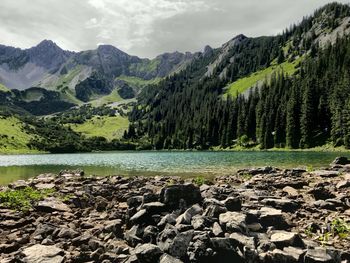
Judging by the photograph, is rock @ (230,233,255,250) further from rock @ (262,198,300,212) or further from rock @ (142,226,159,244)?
rock @ (262,198,300,212)

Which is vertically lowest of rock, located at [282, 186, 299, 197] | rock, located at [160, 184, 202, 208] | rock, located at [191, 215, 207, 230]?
rock, located at [191, 215, 207, 230]

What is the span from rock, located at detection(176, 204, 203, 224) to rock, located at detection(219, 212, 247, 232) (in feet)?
4.76

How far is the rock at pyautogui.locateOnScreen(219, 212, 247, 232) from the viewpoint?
14.7 metres

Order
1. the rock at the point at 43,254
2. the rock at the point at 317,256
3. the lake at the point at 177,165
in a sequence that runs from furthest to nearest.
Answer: the lake at the point at 177,165 < the rock at the point at 43,254 < the rock at the point at 317,256

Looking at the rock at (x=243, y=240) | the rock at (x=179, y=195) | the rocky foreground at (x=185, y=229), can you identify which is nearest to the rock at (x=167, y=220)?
the rocky foreground at (x=185, y=229)

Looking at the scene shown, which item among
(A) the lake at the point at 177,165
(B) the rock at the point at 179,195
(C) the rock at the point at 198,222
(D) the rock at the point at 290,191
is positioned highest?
(B) the rock at the point at 179,195

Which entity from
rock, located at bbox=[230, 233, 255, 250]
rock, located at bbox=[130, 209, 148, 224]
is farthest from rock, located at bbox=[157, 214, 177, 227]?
rock, located at bbox=[230, 233, 255, 250]

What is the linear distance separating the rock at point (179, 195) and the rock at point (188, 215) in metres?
1.51

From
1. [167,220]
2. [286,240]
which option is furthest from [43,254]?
[286,240]

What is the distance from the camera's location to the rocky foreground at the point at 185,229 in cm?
1302

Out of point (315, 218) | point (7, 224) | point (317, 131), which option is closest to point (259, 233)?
point (315, 218)

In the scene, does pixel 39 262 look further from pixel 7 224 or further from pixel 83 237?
pixel 7 224

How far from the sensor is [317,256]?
1202 cm

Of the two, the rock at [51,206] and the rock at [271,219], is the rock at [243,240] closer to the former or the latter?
the rock at [271,219]
